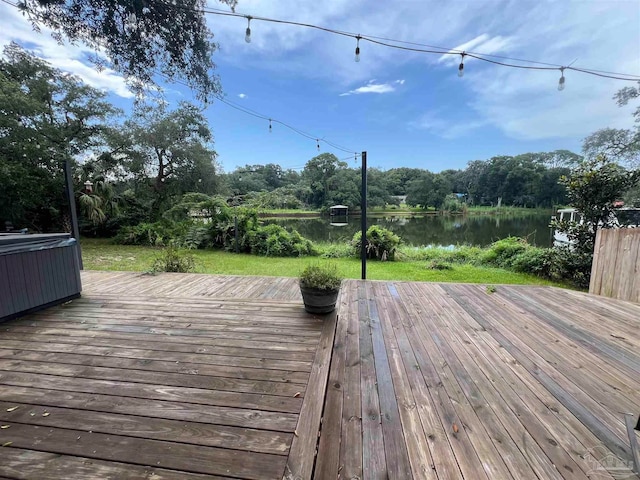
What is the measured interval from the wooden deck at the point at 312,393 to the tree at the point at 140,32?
2.32 metres

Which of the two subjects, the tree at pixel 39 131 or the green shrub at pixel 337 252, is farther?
the green shrub at pixel 337 252

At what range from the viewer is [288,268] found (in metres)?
5.65

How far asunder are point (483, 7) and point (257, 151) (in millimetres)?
7469

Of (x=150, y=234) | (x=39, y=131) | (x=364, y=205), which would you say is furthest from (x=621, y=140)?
(x=39, y=131)

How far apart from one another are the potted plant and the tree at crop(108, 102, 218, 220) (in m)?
9.05

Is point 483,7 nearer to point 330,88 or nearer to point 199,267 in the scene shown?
point 330,88

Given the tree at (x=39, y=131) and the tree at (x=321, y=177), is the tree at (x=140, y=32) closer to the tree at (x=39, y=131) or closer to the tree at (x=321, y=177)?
the tree at (x=39, y=131)

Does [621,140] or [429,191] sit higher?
[621,140]

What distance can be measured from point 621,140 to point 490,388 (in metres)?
13.1

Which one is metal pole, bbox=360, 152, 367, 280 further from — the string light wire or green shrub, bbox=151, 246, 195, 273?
green shrub, bbox=151, 246, 195, 273

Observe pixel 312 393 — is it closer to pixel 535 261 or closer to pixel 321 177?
pixel 535 261

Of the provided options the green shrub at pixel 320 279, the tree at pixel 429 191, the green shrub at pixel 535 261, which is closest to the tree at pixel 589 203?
the green shrub at pixel 535 261

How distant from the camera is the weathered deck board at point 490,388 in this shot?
3.76 ft

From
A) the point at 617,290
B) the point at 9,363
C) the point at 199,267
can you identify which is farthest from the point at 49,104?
the point at 617,290
